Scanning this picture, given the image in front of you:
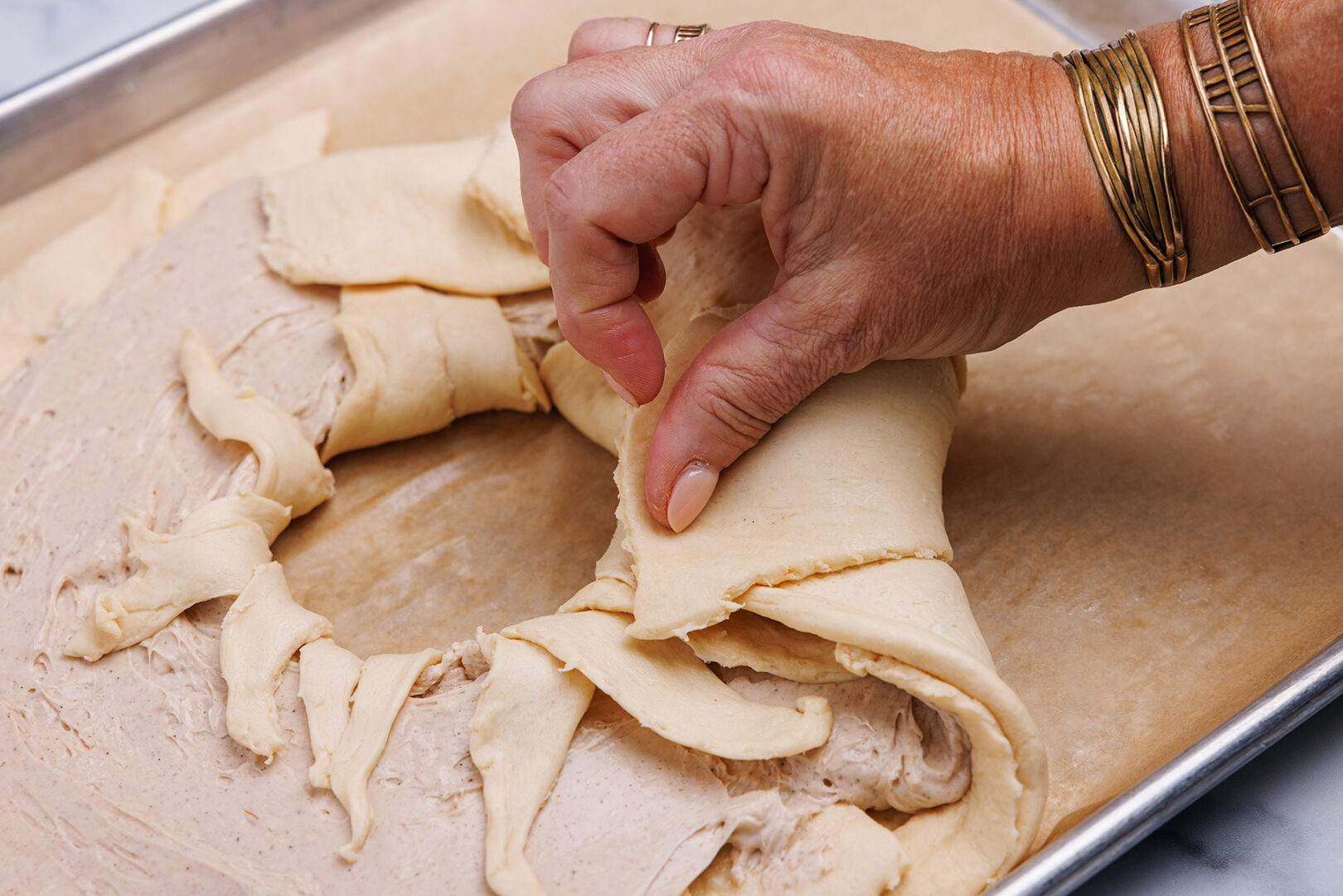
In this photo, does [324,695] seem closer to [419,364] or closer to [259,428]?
[259,428]

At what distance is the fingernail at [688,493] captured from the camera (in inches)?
63.4

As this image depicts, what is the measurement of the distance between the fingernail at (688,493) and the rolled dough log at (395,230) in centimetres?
80

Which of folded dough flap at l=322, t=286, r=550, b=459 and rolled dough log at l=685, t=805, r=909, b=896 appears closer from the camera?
rolled dough log at l=685, t=805, r=909, b=896

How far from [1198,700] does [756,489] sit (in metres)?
0.87

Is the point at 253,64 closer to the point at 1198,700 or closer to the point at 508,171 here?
the point at 508,171

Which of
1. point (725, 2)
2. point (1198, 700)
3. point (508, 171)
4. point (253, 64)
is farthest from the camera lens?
point (725, 2)

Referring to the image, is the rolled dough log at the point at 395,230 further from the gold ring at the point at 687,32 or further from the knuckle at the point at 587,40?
the gold ring at the point at 687,32

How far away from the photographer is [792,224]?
155cm

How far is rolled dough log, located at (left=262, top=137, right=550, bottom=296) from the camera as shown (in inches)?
87.0

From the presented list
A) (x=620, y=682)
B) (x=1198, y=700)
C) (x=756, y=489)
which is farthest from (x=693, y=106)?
(x=1198, y=700)

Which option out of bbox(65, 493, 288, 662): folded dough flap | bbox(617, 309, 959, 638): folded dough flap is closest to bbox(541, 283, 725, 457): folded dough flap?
bbox(617, 309, 959, 638): folded dough flap

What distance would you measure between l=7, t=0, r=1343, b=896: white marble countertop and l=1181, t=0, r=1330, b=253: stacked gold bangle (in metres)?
0.97

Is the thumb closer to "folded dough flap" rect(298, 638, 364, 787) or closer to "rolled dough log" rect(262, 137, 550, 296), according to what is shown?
"folded dough flap" rect(298, 638, 364, 787)

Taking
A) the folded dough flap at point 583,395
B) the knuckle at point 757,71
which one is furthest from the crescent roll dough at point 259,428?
the knuckle at point 757,71
